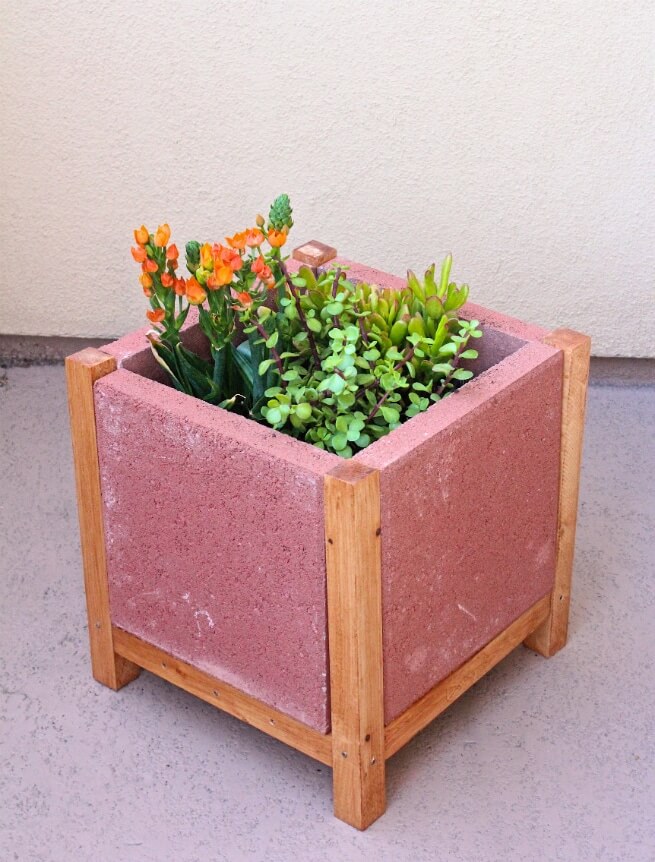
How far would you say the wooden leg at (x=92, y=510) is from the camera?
1.93m

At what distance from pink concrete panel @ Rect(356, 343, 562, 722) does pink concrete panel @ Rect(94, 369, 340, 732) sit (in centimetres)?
10

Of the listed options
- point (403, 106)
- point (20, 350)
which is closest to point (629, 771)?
point (403, 106)

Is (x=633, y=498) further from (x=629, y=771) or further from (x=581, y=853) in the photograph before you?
(x=581, y=853)

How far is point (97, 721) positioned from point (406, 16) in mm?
1418

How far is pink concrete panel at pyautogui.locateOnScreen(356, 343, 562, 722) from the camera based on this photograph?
178cm

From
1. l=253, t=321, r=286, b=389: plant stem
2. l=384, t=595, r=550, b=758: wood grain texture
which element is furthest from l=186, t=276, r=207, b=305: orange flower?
l=384, t=595, r=550, b=758: wood grain texture

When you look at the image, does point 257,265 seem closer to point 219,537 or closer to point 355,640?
point 219,537

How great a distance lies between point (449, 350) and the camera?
187 centimetres

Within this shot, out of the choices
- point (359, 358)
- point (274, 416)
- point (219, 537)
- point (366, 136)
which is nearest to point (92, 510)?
point (219, 537)

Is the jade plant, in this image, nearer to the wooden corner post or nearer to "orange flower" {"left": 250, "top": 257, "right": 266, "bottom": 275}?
"orange flower" {"left": 250, "top": 257, "right": 266, "bottom": 275}

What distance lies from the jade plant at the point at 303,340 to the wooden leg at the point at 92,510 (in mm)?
104

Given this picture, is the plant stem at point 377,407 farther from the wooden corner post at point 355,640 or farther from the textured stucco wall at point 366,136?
the textured stucco wall at point 366,136

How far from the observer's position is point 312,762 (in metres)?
2.04

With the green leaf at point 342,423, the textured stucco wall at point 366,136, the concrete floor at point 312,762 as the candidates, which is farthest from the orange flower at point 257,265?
the textured stucco wall at point 366,136
